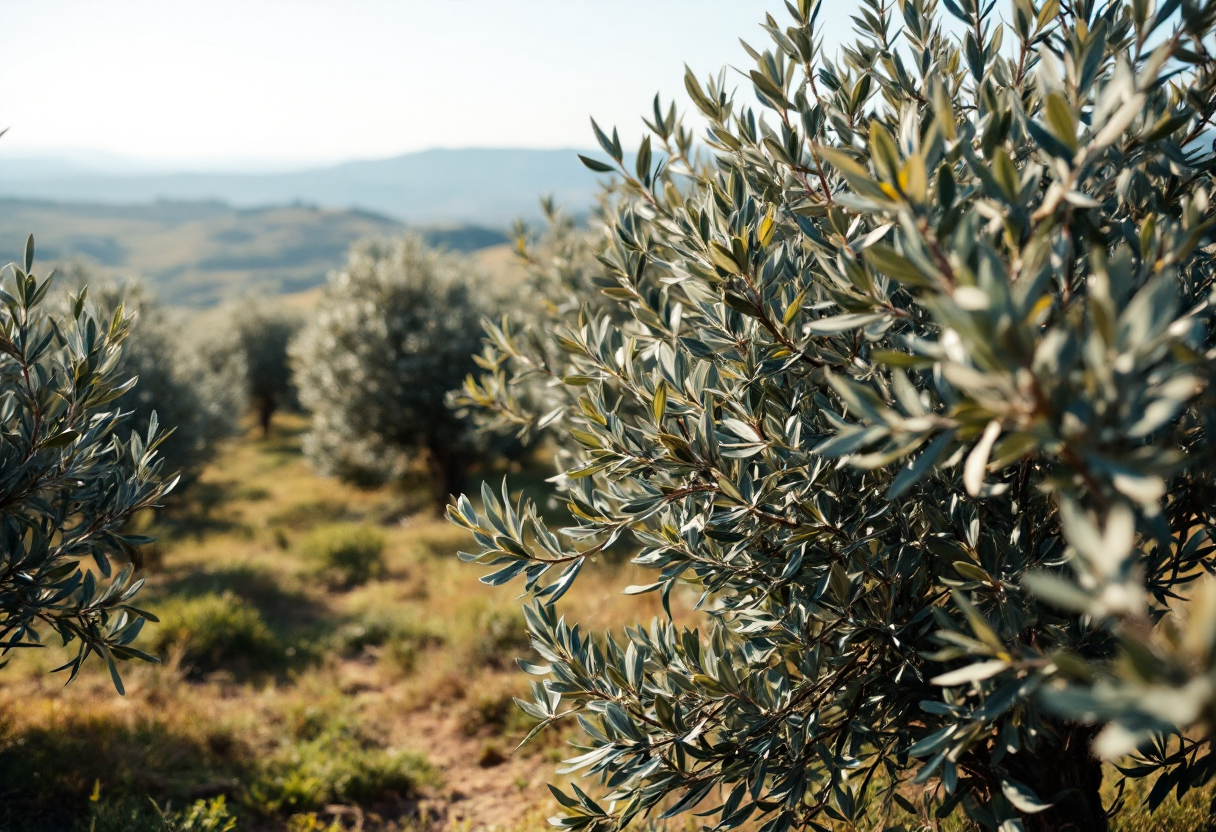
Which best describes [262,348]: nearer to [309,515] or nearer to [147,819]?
[309,515]

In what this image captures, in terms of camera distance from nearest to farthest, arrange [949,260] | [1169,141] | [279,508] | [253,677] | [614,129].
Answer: [949,260], [1169,141], [614,129], [253,677], [279,508]

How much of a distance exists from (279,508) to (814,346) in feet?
→ 64.9

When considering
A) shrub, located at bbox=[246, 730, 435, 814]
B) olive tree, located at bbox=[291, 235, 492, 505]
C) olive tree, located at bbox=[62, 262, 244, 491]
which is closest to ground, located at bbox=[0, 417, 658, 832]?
shrub, located at bbox=[246, 730, 435, 814]

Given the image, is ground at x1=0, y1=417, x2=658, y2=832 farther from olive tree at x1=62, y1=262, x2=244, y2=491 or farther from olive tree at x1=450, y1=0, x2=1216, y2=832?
olive tree at x1=450, y1=0, x2=1216, y2=832

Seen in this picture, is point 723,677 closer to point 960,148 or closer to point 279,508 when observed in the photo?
point 960,148

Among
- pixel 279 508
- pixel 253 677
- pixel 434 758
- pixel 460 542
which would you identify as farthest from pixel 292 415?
pixel 434 758

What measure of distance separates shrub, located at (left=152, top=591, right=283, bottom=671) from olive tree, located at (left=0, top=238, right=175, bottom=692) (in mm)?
5680

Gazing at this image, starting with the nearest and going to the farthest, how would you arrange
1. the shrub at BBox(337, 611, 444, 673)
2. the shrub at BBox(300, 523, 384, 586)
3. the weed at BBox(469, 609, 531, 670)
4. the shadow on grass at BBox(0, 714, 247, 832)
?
the shadow on grass at BBox(0, 714, 247, 832)
the weed at BBox(469, 609, 531, 670)
the shrub at BBox(337, 611, 444, 673)
the shrub at BBox(300, 523, 384, 586)

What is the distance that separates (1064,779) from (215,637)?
29.9 feet

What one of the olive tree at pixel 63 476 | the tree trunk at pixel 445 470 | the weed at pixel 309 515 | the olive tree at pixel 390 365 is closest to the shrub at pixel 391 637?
the olive tree at pixel 63 476

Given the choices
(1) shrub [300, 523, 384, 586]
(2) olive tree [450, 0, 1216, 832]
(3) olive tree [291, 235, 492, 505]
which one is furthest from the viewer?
(3) olive tree [291, 235, 492, 505]

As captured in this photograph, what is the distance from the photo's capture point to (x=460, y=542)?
14836 millimetres

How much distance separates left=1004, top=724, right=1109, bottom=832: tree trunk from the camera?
9.67 ft

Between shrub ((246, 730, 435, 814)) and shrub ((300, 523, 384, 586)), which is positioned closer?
shrub ((246, 730, 435, 814))
